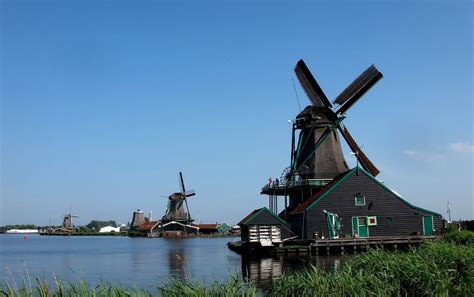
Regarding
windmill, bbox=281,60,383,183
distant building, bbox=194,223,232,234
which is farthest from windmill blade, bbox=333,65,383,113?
distant building, bbox=194,223,232,234

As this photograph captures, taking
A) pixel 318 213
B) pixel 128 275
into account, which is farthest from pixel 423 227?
pixel 128 275

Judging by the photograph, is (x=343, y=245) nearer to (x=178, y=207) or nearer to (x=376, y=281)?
(x=376, y=281)

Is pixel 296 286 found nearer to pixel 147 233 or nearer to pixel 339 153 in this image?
pixel 339 153

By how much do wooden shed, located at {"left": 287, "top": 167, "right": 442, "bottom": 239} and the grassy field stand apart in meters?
18.7

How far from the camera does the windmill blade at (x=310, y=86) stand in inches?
1586

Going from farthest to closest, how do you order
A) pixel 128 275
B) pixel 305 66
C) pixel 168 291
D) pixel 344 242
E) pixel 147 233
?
pixel 147 233, pixel 305 66, pixel 344 242, pixel 128 275, pixel 168 291

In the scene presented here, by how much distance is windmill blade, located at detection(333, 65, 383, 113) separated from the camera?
39188 millimetres

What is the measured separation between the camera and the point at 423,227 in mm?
34438

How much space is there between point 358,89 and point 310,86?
408cm

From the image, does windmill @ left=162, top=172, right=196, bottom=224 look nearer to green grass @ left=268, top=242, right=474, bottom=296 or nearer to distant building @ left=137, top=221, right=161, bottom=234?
distant building @ left=137, top=221, right=161, bottom=234

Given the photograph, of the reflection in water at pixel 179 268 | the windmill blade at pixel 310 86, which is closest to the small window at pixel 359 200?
the windmill blade at pixel 310 86

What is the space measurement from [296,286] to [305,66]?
33923 mm

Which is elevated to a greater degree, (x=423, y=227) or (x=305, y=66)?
(x=305, y=66)

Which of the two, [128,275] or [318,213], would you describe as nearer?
[128,275]
